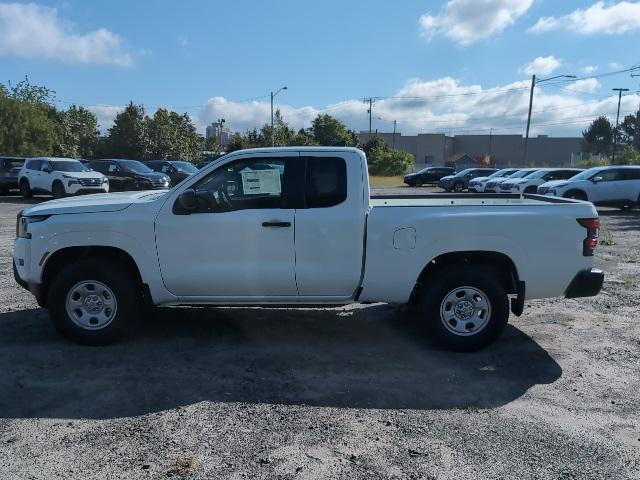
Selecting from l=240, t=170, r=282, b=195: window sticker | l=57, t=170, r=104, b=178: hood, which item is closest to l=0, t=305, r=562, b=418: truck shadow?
l=240, t=170, r=282, b=195: window sticker

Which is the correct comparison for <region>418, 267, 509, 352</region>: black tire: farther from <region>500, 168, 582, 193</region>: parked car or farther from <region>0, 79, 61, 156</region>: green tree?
<region>0, 79, 61, 156</region>: green tree

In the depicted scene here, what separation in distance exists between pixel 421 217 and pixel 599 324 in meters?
2.88

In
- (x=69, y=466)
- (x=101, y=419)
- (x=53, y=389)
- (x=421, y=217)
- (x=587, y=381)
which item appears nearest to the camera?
(x=69, y=466)

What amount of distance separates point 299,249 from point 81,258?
212cm

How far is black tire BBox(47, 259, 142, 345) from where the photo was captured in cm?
548

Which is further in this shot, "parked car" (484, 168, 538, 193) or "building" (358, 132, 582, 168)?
"building" (358, 132, 582, 168)

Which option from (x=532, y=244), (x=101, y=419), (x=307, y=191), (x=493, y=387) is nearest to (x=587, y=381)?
(x=493, y=387)

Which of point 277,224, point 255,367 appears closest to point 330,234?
point 277,224

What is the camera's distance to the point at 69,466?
11.6 feet

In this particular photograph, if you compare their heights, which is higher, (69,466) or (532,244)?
(532,244)

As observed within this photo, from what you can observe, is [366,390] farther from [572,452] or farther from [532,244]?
[532,244]

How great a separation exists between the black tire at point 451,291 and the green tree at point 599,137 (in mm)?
100037

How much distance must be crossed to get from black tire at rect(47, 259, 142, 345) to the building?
9361cm

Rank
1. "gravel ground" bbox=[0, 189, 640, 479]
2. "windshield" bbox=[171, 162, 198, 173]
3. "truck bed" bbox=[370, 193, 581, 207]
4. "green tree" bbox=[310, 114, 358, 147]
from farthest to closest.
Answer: "green tree" bbox=[310, 114, 358, 147]
"windshield" bbox=[171, 162, 198, 173]
"truck bed" bbox=[370, 193, 581, 207]
"gravel ground" bbox=[0, 189, 640, 479]
